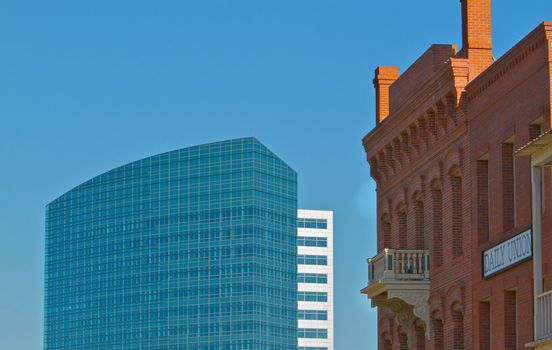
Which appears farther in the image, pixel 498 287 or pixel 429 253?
pixel 429 253

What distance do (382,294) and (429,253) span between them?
2155mm

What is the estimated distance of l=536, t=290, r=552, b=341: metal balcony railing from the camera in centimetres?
3603

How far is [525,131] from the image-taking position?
42.4 metres

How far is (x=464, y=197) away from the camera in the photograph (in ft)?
157

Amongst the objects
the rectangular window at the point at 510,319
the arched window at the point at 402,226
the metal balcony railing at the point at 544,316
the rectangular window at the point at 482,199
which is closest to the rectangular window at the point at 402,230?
the arched window at the point at 402,226

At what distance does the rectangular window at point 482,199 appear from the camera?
4609 cm

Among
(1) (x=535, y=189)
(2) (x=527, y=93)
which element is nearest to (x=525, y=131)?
(2) (x=527, y=93)

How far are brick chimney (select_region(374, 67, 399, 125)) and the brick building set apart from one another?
70 cm

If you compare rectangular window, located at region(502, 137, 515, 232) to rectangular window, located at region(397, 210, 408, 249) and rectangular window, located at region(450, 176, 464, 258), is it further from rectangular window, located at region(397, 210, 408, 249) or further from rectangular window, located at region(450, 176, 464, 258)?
rectangular window, located at region(397, 210, 408, 249)

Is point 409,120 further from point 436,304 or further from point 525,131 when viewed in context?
point 525,131

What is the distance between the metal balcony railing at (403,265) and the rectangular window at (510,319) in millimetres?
7190

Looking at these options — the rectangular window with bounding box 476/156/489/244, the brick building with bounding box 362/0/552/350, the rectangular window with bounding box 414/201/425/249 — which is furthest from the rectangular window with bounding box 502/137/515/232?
the rectangular window with bounding box 414/201/425/249

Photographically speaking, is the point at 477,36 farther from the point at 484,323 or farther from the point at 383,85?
the point at 383,85

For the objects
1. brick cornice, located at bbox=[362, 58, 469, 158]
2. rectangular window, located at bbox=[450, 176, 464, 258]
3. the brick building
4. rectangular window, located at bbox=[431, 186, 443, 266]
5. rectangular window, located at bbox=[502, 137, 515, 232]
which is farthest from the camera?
rectangular window, located at bbox=[431, 186, 443, 266]
